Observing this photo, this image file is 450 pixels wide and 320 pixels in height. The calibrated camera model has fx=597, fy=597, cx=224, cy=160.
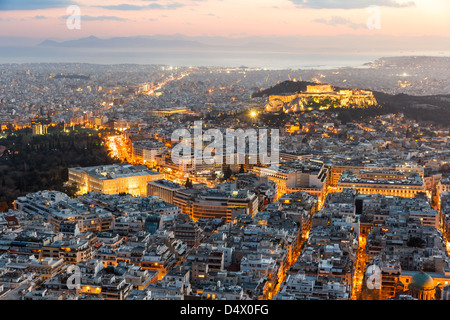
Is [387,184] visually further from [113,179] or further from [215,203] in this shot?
Answer: [113,179]

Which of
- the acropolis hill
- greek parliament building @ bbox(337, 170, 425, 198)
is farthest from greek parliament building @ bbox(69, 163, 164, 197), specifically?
the acropolis hill

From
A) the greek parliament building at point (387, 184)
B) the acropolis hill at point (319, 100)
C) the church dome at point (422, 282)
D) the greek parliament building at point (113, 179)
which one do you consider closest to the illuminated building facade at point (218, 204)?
the greek parliament building at point (113, 179)

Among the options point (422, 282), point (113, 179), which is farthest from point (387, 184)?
point (422, 282)

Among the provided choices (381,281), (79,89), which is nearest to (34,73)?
(79,89)

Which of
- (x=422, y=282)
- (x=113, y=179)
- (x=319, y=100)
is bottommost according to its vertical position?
(x=422, y=282)

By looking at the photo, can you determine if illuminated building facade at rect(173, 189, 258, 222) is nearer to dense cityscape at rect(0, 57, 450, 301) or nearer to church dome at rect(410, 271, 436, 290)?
dense cityscape at rect(0, 57, 450, 301)

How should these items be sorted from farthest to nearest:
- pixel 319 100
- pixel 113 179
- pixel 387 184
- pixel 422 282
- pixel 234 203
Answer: pixel 319 100, pixel 113 179, pixel 387 184, pixel 234 203, pixel 422 282

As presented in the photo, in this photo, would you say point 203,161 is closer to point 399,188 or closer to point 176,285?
point 399,188
